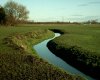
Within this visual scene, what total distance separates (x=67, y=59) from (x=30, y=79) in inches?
444

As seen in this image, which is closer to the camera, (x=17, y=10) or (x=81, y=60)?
(x=81, y=60)

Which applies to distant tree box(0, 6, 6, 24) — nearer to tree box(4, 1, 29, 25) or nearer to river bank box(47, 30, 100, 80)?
tree box(4, 1, 29, 25)

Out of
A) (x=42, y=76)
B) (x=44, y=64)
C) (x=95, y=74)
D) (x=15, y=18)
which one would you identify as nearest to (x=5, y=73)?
(x=42, y=76)

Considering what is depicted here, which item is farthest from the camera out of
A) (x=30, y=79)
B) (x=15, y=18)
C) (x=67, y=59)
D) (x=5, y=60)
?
(x=15, y=18)

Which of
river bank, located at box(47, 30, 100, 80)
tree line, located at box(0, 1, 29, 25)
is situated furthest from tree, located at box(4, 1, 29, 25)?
river bank, located at box(47, 30, 100, 80)

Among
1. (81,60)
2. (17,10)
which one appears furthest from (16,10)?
(81,60)

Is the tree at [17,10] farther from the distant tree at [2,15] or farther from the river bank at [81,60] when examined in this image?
A: the river bank at [81,60]

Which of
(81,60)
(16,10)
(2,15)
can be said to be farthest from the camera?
(16,10)

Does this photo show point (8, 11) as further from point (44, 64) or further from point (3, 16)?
point (44, 64)

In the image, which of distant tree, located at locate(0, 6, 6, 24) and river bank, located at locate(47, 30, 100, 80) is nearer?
river bank, located at locate(47, 30, 100, 80)

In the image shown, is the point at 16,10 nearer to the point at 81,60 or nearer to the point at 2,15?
the point at 2,15

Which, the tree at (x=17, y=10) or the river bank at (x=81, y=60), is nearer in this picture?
the river bank at (x=81, y=60)

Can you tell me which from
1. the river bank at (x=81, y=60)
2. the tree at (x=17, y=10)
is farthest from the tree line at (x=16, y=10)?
the river bank at (x=81, y=60)

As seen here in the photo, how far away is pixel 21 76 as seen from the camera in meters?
18.5
